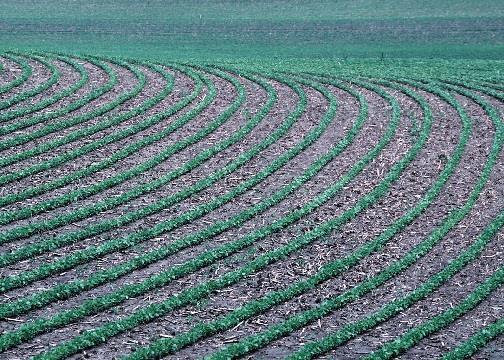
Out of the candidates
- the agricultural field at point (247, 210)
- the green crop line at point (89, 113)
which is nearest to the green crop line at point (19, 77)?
the agricultural field at point (247, 210)

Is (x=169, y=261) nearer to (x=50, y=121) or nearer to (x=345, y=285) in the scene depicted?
(x=345, y=285)

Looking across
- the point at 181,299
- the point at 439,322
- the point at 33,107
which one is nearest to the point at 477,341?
the point at 439,322

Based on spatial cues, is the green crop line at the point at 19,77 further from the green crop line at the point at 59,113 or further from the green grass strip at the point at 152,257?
the green grass strip at the point at 152,257

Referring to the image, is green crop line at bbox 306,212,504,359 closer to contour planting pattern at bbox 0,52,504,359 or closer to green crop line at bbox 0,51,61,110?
contour planting pattern at bbox 0,52,504,359

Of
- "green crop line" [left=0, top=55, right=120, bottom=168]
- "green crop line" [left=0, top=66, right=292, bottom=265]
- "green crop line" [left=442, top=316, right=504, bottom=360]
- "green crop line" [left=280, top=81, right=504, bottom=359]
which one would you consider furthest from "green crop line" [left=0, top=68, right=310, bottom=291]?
"green crop line" [left=442, top=316, right=504, bottom=360]

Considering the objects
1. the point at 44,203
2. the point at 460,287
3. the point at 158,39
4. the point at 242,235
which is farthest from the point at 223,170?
the point at 158,39

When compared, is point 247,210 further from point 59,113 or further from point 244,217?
point 59,113
